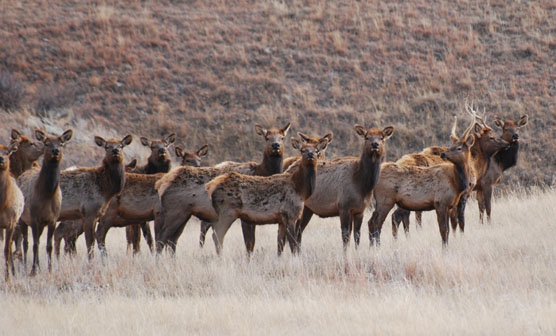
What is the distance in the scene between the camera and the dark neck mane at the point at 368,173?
526 inches

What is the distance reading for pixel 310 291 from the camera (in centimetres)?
1061

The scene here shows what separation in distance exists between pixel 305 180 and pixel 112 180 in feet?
10.3

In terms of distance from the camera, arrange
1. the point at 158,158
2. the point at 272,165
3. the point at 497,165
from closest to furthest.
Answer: the point at 272,165 → the point at 158,158 → the point at 497,165

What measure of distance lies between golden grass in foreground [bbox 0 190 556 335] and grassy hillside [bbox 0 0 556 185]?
1235cm

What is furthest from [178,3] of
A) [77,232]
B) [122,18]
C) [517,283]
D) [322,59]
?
[517,283]

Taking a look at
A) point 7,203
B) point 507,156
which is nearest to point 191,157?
point 7,203

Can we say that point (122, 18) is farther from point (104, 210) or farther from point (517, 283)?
point (517, 283)

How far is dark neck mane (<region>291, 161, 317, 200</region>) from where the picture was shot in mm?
12673

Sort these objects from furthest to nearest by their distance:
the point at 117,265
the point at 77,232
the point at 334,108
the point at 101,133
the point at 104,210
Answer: the point at 334,108 < the point at 101,133 < the point at 77,232 < the point at 104,210 < the point at 117,265

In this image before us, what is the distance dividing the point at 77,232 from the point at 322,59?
20726 millimetres

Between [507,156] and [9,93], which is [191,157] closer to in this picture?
[507,156]

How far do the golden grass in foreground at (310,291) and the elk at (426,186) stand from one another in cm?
60

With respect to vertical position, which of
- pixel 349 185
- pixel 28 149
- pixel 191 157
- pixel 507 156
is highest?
pixel 28 149

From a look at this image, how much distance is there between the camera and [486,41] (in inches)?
1367
